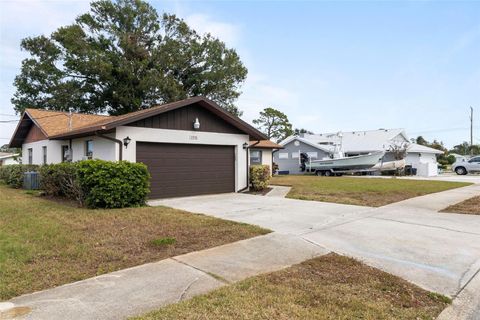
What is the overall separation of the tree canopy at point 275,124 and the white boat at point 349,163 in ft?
60.9

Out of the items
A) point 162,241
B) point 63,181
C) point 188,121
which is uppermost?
point 188,121

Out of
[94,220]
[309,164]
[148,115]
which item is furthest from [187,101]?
[309,164]

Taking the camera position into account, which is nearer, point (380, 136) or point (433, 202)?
point (433, 202)

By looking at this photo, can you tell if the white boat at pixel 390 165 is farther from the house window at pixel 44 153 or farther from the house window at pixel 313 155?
the house window at pixel 44 153

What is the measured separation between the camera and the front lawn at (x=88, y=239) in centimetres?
422

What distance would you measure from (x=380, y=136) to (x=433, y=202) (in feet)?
80.9

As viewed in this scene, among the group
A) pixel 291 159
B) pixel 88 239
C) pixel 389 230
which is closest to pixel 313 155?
pixel 291 159

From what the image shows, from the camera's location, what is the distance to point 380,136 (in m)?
33.8

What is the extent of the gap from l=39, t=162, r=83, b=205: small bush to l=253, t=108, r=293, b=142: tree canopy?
121 feet

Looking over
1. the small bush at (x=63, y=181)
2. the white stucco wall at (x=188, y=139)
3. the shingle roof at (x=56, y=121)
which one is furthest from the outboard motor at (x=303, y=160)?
the small bush at (x=63, y=181)

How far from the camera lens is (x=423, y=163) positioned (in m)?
28.7

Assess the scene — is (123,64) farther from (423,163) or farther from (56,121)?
(423,163)

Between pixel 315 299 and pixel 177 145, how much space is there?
9.63 meters

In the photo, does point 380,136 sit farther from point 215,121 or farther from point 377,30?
point 215,121
